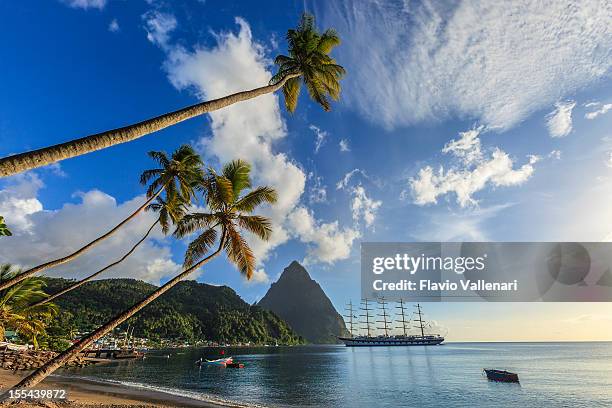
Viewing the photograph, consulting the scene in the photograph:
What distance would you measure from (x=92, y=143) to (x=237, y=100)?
5759 mm

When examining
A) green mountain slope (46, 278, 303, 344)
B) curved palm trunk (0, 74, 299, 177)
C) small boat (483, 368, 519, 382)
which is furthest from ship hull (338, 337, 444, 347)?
curved palm trunk (0, 74, 299, 177)

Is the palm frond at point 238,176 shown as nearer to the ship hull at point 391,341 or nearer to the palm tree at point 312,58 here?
the palm tree at point 312,58

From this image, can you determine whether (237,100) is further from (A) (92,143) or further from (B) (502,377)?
(B) (502,377)

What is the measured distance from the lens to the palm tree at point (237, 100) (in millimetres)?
5453

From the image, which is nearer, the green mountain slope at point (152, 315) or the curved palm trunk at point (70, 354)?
the curved palm trunk at point (70, 354)

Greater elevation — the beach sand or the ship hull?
the ship hull

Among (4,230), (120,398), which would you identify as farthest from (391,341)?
(4,230)

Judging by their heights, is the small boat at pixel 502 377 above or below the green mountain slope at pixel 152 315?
below

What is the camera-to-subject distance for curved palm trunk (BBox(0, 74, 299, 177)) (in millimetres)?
5238

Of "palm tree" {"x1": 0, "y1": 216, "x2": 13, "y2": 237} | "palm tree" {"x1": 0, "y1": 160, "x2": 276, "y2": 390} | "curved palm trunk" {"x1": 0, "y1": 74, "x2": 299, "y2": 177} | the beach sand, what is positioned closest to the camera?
"curved palm trunk" {"x1": 0, "y1": 74, "x2": 299, "y2": 177}

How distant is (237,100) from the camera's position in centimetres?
1131

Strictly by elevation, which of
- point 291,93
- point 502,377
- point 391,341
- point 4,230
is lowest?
point 502,377

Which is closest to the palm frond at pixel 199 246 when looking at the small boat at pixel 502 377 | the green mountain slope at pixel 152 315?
the small boat at pixel 502 377

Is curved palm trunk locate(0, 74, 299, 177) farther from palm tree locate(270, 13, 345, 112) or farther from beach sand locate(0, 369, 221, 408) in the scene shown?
beach sand locate(0, 369, 221, 408)
